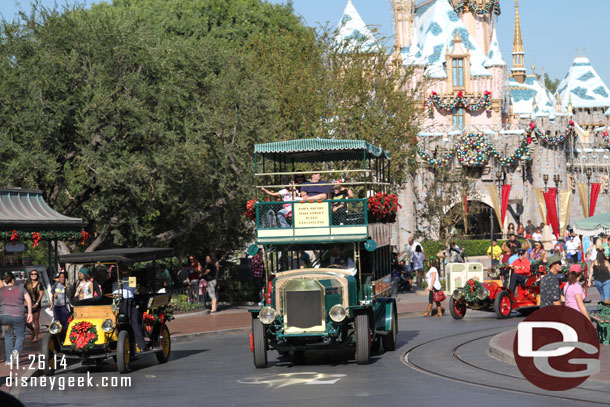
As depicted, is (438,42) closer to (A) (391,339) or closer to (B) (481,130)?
(B) (481,130)

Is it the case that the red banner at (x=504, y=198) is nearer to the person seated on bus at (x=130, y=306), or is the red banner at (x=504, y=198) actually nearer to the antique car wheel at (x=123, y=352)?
the person seated on bus at (x=130, y=306)

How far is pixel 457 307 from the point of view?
23875 millimetres

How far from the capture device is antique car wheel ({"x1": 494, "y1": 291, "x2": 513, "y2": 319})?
23562 millimetres

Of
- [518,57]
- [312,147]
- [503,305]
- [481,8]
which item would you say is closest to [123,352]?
[312,147]

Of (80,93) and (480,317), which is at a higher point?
(80,93)

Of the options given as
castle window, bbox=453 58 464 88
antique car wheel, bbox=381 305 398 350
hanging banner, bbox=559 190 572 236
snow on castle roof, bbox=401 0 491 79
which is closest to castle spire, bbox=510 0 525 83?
snow on castle roof, bbox=401 0 491 79

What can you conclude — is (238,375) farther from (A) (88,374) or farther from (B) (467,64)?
(B) (467,64)

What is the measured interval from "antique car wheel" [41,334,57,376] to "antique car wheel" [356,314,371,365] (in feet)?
15.4

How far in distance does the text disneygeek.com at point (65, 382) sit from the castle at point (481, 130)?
36138mm

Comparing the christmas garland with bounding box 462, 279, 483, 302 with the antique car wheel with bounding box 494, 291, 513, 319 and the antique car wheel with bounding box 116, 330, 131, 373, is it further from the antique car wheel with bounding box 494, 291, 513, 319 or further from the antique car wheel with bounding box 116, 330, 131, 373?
the antique car wheel with bounding box 116, 330, 131, 373

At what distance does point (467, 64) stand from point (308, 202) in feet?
153

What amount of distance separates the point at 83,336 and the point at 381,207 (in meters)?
5.63

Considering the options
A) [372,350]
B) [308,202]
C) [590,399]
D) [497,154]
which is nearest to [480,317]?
[372,350]

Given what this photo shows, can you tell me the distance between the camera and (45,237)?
21.7 m
